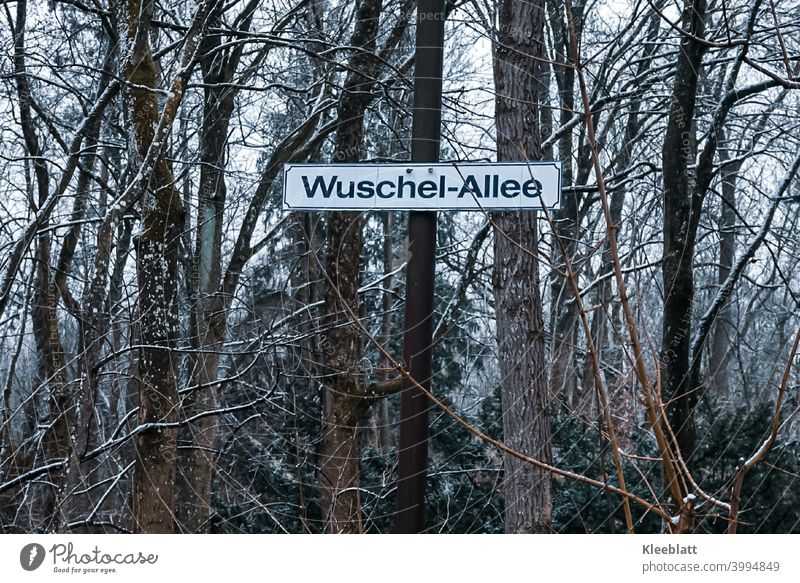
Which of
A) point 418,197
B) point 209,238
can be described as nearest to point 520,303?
point 418,197

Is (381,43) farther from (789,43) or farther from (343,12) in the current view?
(789,43)

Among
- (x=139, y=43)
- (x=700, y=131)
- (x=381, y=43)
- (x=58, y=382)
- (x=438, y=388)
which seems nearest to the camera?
(x=58, y=382)

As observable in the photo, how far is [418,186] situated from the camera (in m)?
4.16

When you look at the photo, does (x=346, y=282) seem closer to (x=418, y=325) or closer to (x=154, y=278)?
(x=154, y=278)

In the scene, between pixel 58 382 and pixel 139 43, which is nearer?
pixel 58 382

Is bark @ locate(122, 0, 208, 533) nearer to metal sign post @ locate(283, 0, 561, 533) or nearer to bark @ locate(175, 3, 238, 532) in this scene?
metal sign post @ locate(283, 0, 561, 533)

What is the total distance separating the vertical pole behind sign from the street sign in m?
0.08

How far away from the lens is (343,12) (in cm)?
949

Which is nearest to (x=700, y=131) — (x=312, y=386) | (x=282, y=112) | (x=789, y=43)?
(x=789, y=43)

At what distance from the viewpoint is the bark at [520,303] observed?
4484 mm

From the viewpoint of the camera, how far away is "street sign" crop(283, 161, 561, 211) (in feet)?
13.3

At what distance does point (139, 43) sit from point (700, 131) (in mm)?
6825

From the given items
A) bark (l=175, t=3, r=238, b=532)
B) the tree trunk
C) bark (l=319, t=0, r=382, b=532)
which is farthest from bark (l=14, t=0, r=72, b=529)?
bark (l=319, t=0, r=382, b=532)

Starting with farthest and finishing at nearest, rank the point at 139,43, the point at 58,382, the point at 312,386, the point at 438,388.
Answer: the point at 438,388, the point at 312,386, the point at 139,43, the point at 58,382
